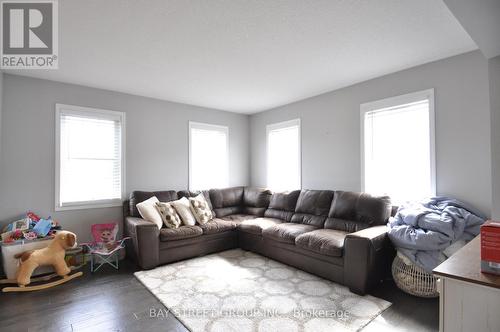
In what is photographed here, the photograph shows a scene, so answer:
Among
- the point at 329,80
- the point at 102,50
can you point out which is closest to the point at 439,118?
the point at 329,80

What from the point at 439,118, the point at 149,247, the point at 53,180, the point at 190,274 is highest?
the point at 439,118

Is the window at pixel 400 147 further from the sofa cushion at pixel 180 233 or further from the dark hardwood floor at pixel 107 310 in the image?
the sofa cushion at pixel 180 233

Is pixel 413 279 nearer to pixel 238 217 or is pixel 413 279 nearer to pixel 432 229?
pixel 432 229

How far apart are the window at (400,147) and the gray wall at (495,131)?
50.9 inches

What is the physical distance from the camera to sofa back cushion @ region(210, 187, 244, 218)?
4801mm

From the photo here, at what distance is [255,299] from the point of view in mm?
2580

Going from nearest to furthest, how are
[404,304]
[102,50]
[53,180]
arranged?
1. [404,304]
2. [102,50]
3. [53,180]

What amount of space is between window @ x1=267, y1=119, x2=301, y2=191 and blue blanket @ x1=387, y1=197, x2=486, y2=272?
2.14 metres

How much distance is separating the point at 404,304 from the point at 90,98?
481 cm

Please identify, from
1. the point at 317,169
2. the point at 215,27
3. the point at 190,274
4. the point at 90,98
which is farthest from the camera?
the point at 317,169

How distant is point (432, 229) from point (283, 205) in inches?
88.1

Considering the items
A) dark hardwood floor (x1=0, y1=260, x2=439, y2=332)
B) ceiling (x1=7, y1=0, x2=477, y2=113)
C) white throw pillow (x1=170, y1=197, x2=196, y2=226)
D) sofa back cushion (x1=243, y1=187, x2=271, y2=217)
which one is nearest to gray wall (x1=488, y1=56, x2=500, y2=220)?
ceiling (x1=7, y1=0, x2=477, y2=113)

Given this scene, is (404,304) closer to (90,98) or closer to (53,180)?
(53,180)

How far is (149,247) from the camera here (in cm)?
336
